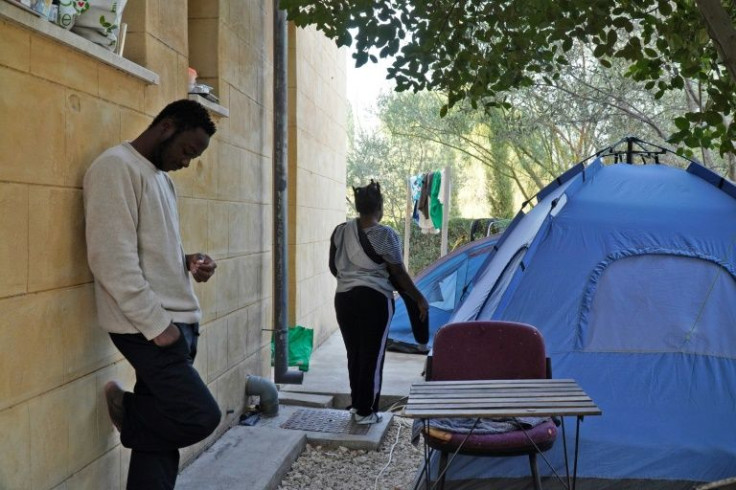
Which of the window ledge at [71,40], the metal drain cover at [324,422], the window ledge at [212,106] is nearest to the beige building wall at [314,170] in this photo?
the metal drain cover at [324,422]

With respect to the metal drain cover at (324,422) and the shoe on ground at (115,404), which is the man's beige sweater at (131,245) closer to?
the shoe on ground at (115,404)

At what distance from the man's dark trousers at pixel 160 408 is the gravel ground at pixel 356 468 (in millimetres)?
1481

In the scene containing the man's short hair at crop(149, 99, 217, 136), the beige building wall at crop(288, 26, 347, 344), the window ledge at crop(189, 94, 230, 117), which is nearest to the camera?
the man's short hair at crop(149, 99, 217, 136)

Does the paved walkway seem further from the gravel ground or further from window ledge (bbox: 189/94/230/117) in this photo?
window ledge (bbox: 189/94/230/117)

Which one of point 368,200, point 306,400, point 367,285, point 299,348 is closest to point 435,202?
point 299,348

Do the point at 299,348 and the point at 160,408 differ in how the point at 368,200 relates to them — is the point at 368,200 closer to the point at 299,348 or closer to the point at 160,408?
the point at 299,348

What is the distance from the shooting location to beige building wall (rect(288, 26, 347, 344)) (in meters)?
7.26

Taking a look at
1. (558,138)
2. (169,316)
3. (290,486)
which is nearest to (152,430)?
(169,316)

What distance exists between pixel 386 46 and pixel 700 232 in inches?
85.7

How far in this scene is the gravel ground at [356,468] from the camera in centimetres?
437

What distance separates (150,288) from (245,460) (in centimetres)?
187

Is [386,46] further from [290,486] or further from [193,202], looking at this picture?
[290,486]

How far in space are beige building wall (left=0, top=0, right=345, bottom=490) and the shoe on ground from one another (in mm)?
66

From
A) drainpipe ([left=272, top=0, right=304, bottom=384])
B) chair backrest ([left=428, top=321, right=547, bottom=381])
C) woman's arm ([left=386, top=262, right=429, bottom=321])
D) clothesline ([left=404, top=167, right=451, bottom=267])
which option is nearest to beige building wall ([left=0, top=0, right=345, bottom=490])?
woman's arm ([left=386, top=262, right=429, bottom=321])
